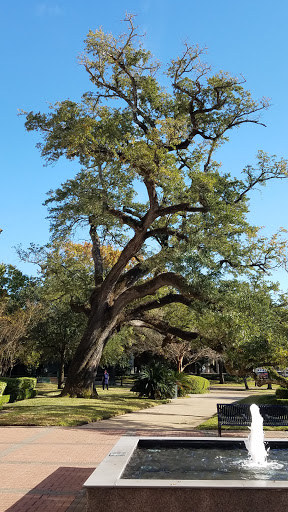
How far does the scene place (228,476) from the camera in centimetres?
561

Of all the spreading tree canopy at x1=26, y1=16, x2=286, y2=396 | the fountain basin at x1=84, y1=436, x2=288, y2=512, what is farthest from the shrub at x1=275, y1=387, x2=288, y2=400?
the fountain basin at x1=84, y1=436, x2=288, y2=512

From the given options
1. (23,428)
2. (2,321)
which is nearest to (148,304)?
(2,321)

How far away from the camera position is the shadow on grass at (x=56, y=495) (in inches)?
230

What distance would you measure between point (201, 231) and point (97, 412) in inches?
302

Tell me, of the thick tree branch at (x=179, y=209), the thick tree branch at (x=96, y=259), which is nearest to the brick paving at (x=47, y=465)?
the thick tree branch at (x=179, y=209)

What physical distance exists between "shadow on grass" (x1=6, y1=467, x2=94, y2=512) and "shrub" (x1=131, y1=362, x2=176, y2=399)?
→ 1787 centimetres

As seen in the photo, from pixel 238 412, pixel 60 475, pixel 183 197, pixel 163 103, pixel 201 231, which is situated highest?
pixel 163 103

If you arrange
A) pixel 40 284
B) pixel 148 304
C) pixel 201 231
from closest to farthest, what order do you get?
pixel 201 231
pixel 148 304
pixel 40 284

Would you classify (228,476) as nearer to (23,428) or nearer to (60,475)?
(60,475)

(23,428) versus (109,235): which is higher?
(109,235)

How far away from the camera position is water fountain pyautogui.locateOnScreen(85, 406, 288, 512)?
4477mm

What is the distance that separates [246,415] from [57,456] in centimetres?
503

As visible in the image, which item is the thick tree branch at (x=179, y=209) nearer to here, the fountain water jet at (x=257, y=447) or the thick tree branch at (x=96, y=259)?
the thick tree branch at (x=96, y=259)

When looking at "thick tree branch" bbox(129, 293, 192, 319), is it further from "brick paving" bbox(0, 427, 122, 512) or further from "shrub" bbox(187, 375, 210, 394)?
"shrub" bbox(187, 375, 210, 394)
